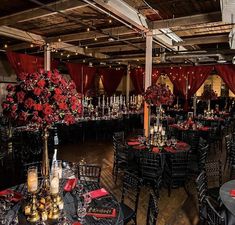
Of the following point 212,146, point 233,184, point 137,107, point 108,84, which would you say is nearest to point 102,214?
point 233,184

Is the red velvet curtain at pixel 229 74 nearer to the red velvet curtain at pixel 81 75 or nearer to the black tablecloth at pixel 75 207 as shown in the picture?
the red velvet curtain at pixel 81 75

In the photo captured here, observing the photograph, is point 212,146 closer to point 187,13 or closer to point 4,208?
point 187,13

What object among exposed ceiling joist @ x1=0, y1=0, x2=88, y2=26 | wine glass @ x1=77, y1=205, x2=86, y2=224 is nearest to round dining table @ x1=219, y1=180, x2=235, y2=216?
wine glass @ x1=77, y1=205, x2=86, y2=224

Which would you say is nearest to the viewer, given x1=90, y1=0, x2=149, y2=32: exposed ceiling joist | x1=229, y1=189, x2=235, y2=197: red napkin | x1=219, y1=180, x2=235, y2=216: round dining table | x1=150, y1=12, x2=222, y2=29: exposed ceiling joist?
x1=219, y1=180, x2=235, y2=216: round dining table

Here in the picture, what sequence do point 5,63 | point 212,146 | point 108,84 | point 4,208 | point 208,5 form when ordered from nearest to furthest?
1. point 4,208
2. point 208,5
3. point 212,146
4. point 5,63
5. point 108,84

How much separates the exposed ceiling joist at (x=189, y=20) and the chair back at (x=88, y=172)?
399cm

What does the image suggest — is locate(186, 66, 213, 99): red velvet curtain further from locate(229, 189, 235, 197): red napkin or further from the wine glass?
the wine glass

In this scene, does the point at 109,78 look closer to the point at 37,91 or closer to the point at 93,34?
the point at 93,34

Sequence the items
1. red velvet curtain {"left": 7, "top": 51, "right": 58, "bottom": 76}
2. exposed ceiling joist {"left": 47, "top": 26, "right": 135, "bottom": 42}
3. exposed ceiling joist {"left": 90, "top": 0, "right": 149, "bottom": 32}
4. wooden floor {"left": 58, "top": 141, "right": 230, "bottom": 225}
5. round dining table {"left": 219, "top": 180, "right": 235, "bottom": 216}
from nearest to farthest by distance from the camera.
A: round dining table {"left": 219, "top": 180, "right": 235, "bottom": 216} → wooden floor {"left": 58, "top": 141, "right": 230, "bottom": 225} → exposed ceiling joist {"left": 90, "top": 0, "right": 149, "bottom": 32} → exposed ceiling joist {"left": 47, "top": 26, "right": 135, "bottom": 42} → red velvet curtain {"left": 7, "top": 51, "right": 58, "bottom": 76}

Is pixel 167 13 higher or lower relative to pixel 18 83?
higher

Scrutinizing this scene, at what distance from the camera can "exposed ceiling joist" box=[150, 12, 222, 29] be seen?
210 inches

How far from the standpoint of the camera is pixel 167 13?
5.56 m

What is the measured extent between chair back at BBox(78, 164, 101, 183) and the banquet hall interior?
0.05 feet

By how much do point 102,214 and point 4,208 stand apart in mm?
→ 875
